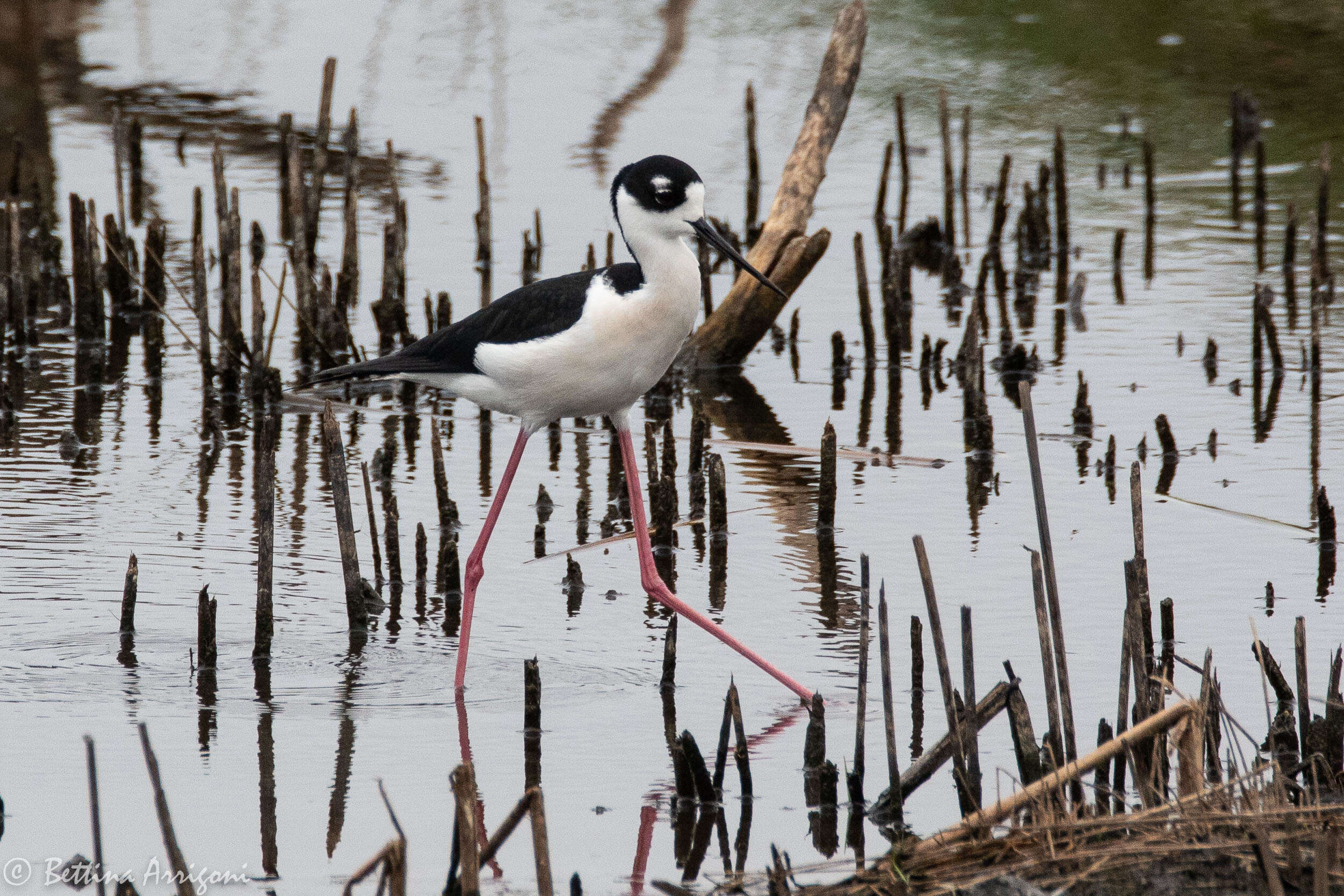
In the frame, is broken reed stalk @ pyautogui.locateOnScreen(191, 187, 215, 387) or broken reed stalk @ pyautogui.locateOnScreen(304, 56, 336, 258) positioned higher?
broken reed stalk @ pyautogui.locateOnScreen(304, 56, 336, 258)

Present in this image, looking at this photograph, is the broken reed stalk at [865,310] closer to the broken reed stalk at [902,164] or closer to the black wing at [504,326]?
the broken reed stalk at [902,164]

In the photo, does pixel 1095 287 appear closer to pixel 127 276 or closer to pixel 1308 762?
pixel 127 276

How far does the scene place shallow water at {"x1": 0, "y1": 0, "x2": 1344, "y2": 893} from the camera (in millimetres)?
4945

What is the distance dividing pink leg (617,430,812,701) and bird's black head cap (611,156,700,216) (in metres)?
0.85

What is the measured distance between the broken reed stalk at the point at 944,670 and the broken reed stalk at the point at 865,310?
543 centimetres

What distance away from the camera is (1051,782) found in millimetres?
3994

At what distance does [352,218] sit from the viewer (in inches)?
396

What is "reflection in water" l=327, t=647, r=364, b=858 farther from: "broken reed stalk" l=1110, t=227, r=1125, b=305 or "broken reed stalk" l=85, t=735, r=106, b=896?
"broken reed stalk" l=1110, t=227, r=1125, b=305

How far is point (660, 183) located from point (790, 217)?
12.1ft

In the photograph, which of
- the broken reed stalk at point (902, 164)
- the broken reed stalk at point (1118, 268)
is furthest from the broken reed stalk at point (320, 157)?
the broken reed stalk at point (1118, 268)

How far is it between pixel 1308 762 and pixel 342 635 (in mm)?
3146

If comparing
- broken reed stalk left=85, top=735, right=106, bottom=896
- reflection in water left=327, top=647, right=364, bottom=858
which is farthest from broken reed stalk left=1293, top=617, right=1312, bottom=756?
broken reed stalk left=85, top=735, right=106, bottom=896

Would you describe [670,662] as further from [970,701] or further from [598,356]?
[970,701]

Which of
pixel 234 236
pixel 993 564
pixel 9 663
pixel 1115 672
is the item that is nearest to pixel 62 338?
pixel 234 236
